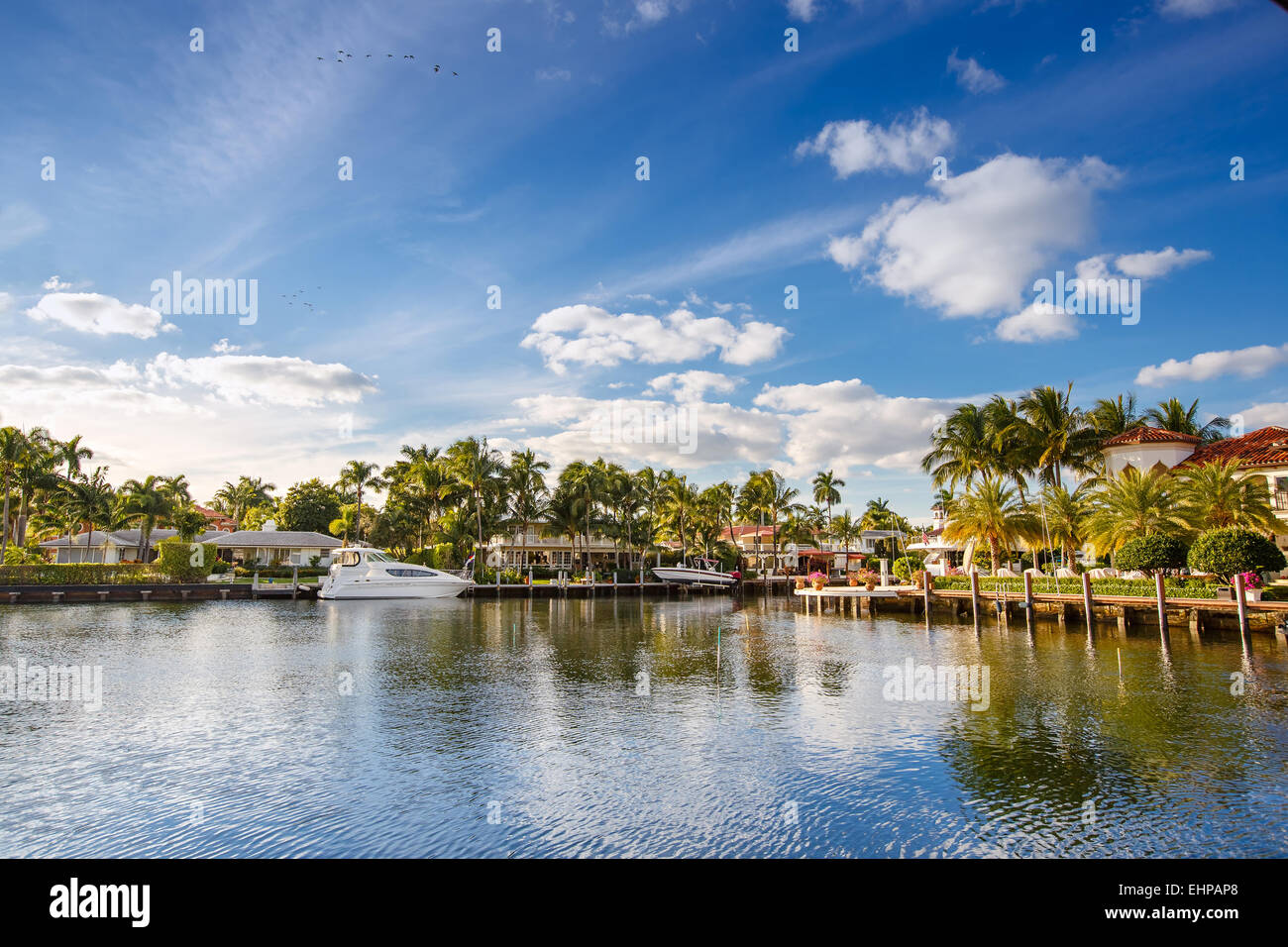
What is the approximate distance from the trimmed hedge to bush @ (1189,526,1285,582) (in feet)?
231

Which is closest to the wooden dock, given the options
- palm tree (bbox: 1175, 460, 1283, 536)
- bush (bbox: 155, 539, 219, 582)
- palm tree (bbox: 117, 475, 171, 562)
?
palm tree (bbox: 1175, 460, 1283, 536)

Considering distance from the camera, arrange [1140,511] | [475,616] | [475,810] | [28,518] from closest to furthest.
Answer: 1. [475,810]
2. [1140,511]
3. [475,616]
4. [28,518]

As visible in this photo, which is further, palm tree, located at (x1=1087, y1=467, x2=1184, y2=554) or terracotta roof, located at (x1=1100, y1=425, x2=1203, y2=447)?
terracotta roof, located at (x1=1100, y1=425, x2=1203, y2=447)

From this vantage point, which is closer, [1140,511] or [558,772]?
[558,772]

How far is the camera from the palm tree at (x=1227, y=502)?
111 ft

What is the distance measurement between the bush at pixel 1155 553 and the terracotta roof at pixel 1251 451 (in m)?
9.30

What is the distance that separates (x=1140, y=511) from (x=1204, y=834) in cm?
3038

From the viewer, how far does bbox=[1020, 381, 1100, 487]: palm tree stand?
168 feet

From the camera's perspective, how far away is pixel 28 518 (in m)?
83.9

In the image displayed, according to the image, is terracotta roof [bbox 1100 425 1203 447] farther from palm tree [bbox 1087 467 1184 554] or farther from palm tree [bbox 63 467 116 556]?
palm tree [bbox 63 467 116 556]

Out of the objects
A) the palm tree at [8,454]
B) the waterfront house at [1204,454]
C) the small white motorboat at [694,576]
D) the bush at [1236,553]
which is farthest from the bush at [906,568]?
the palm tree at [8,454]

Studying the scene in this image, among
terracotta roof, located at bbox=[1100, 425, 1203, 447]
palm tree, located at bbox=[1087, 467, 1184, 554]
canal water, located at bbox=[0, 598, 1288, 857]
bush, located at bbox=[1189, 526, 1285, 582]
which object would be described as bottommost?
canal water, located at bbox=[0, 598, 1288, 857]
